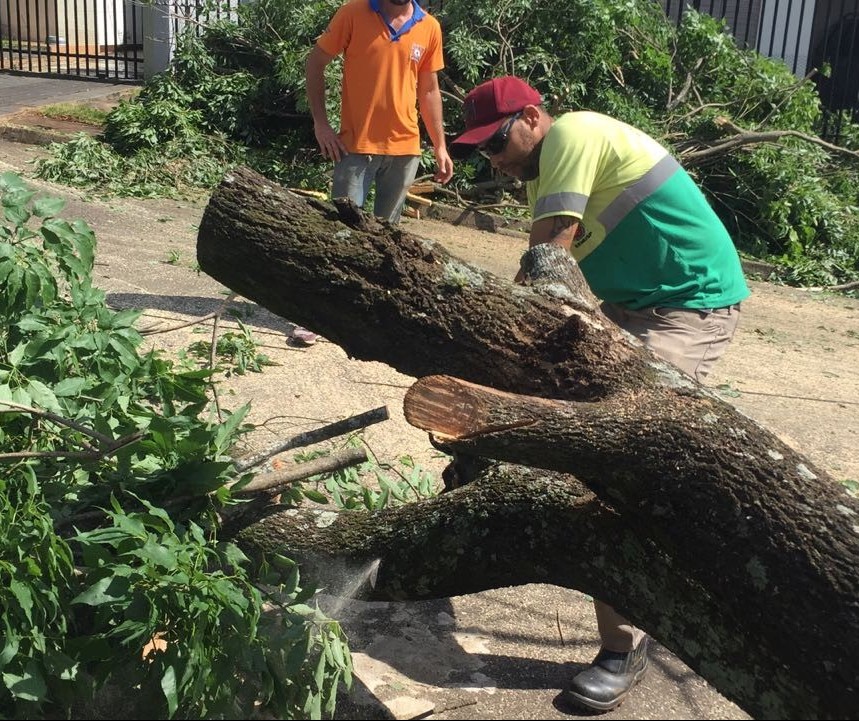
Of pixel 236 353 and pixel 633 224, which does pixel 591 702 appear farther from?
pixel 236 353

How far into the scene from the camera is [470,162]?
10.4 m

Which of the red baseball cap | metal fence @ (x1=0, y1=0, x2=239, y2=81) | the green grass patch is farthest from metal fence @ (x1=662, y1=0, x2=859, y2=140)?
the red baseball cap

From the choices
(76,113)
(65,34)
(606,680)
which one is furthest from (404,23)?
(65,34)

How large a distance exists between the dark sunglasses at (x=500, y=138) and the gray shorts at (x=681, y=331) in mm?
673

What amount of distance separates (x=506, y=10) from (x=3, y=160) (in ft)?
15.9

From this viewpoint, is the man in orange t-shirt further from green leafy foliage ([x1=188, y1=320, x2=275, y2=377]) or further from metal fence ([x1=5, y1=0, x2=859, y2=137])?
metal fence ([x1=5, y1=0, x2=859, y2=137])

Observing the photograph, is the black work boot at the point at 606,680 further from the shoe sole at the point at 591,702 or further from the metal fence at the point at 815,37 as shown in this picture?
the metal fence at the point at 815,37

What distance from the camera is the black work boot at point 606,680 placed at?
322 cm

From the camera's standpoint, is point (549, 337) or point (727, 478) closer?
point (727, 478)

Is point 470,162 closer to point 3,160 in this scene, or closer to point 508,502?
point 3,160

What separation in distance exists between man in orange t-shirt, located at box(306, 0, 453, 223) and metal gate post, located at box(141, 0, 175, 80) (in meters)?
6.57

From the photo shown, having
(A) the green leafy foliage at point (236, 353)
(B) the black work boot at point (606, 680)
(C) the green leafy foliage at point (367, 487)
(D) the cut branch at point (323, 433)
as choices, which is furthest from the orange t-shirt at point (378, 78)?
(B) the black work boot at point (606, 680)

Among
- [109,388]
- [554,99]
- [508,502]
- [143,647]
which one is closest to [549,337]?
[508,502]

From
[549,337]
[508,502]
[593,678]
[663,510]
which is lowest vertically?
[593,678]
